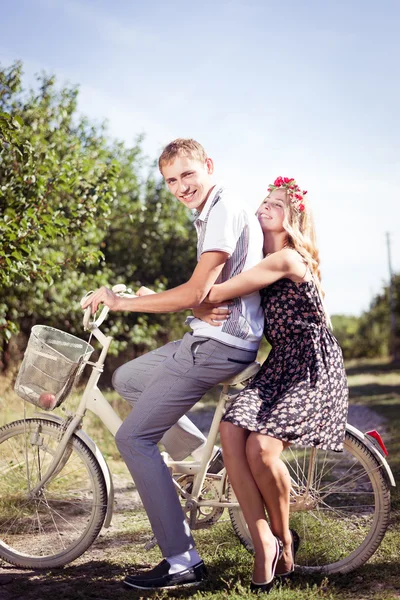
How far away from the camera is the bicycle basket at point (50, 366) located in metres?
3.54

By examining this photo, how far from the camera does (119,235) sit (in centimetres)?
1351

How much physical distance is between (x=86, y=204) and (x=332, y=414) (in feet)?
14.7

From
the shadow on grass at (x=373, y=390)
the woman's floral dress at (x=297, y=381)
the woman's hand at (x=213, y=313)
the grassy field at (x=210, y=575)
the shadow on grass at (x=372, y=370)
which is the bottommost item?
the shadow on grass at (x=372, y=370)

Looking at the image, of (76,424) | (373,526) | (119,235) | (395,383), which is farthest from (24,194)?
(395,383)

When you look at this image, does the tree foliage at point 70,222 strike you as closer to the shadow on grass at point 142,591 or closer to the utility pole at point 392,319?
the shadow on grass at point 142,591

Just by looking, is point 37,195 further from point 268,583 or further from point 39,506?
point 268,583

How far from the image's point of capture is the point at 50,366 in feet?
11.6

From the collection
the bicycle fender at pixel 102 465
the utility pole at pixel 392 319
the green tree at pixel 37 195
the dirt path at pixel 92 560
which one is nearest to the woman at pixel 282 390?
the bicycle fender at pixel 102 465

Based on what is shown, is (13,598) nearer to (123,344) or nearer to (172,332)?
(123,344)

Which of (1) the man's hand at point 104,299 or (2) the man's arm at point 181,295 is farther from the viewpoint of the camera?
(1) the man's hand at point 104,299

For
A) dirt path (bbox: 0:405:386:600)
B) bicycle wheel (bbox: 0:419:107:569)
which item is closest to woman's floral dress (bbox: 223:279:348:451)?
bicycle wheel (bbox: 0:419:107:569)

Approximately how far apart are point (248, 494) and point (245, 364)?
1.92 feet

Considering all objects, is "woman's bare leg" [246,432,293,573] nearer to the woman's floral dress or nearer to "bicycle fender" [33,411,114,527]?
the woman's floral dress

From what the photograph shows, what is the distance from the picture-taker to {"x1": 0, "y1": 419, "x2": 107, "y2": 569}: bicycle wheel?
3.63 metres
